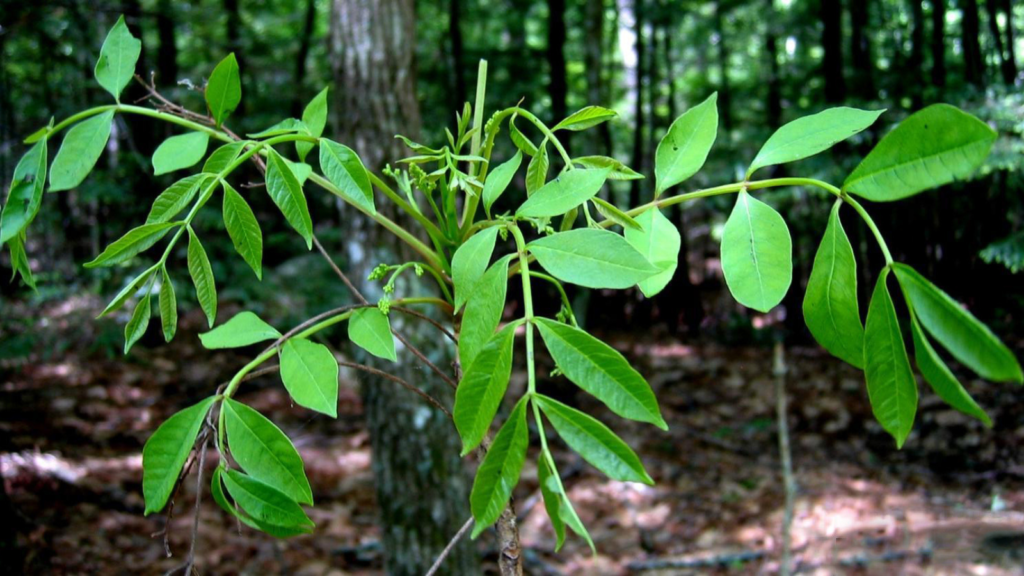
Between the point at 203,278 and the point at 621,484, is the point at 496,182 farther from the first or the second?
the point at 621,484

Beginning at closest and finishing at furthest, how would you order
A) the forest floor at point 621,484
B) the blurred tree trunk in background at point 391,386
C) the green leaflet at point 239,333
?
the green leaflet at point 239,333, the blurred tree trunk in background at point 391,386, the forest floor at point 621,484

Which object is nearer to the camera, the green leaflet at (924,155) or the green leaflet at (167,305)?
the green leaflet at (924,155)

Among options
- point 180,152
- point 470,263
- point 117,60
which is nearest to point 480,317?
point 470,263

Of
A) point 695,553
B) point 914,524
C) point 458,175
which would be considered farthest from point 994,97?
point 458,175

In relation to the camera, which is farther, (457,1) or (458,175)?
(457,1)

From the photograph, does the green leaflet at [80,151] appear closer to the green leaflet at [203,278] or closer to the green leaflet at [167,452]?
the green leaflet at [203,278]

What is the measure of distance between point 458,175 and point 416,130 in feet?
7.78

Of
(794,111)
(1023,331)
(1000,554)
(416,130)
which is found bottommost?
(1000,554)

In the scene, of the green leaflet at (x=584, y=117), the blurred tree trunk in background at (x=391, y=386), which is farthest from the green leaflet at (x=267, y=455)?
the blurred tree trunk in background at (x=391, y=386)

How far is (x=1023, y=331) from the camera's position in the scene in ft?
16.5

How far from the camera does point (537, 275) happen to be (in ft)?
2.31

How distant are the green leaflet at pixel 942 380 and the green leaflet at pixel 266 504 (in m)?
0.54

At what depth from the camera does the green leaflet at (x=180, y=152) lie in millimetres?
845

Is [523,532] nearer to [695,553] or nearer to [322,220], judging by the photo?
[695,553]
